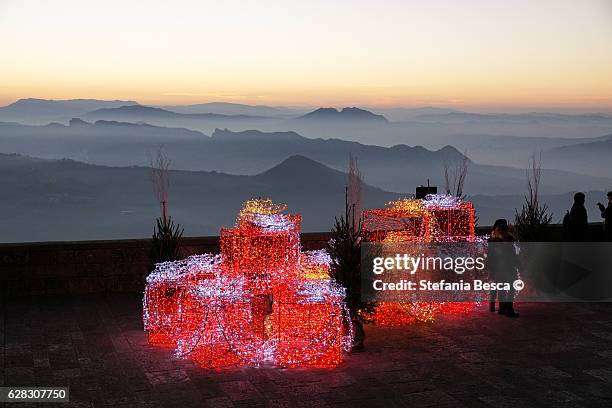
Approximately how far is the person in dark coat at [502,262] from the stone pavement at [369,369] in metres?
0.38

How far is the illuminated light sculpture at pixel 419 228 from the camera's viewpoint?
33.7 ft

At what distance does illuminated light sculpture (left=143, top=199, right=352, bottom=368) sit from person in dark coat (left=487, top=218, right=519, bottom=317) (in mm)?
2888

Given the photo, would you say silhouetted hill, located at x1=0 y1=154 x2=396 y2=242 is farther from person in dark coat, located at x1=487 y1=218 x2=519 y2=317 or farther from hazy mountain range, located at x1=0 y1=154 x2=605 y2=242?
person in dark coat, located at x1=487 y1=218 x2=519 y2=317

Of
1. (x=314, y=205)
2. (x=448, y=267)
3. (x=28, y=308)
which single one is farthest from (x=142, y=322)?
(x=314, y=205)

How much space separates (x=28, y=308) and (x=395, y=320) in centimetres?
609

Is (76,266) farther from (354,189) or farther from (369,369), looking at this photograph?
(369,369)

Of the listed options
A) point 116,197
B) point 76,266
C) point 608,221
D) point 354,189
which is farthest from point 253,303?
point 116,197

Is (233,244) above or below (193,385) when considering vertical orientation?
above

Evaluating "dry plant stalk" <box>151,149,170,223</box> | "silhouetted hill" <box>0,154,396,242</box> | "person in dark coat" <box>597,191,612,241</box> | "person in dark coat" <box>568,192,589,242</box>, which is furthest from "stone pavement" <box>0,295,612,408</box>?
"silhouetted hill" <box>0,154,396,242</box>

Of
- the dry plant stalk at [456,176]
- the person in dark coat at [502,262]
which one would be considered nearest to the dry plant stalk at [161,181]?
the person in dark coat at [502,262]

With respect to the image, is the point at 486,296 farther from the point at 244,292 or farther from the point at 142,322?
the point at 142,322

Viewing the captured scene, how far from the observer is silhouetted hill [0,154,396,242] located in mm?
79500

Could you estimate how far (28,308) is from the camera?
37.2 feet

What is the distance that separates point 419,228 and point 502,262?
1418 mm
